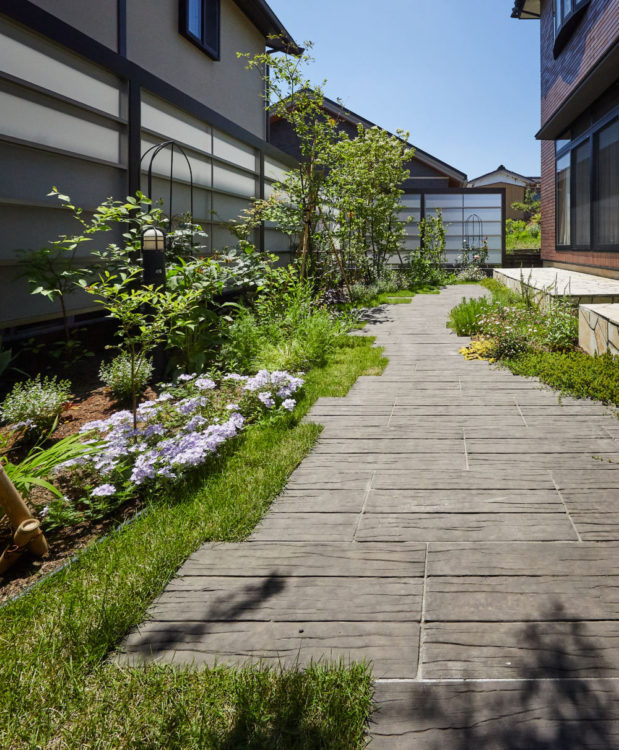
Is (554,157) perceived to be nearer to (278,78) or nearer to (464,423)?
(278,78)

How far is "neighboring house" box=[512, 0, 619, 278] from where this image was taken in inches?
354

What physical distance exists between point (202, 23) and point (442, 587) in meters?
10.1

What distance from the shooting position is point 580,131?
1102 centimetres

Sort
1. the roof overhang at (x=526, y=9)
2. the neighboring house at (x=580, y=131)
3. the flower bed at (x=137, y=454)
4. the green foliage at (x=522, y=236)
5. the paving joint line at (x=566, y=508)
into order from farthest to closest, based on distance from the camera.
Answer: the green foliage at (x=522, y=236) < the roof overhang at (x=526, y=9) < the neighboring house at (x=580, y=131) < the flower bed at (x=137, y=454) < the paving joint line at (x=566, y=508)

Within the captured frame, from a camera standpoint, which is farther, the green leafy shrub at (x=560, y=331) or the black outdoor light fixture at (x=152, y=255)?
the green leafy shrub at (x=560, y=331)

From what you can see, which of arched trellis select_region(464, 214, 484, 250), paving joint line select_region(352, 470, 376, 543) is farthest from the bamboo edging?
arched trellis select_region(464, 214, 484, 250)

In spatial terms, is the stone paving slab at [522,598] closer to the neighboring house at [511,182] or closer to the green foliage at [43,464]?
the green foliage at [43,464]

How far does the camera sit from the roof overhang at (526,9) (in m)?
13.6

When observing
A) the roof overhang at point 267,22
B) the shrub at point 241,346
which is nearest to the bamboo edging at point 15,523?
the shrub at point 241,346

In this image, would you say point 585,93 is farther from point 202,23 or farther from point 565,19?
point 202,23

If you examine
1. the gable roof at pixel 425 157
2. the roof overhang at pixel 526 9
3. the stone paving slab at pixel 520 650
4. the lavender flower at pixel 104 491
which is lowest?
the stone paving slab at pixel 520 650

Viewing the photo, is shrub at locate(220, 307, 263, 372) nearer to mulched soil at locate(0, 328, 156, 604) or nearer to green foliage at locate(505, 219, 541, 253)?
mulched soil at locate(0, 328, 156, 604)

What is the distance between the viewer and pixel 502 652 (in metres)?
1.73

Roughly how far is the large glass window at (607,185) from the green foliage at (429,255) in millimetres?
4587
